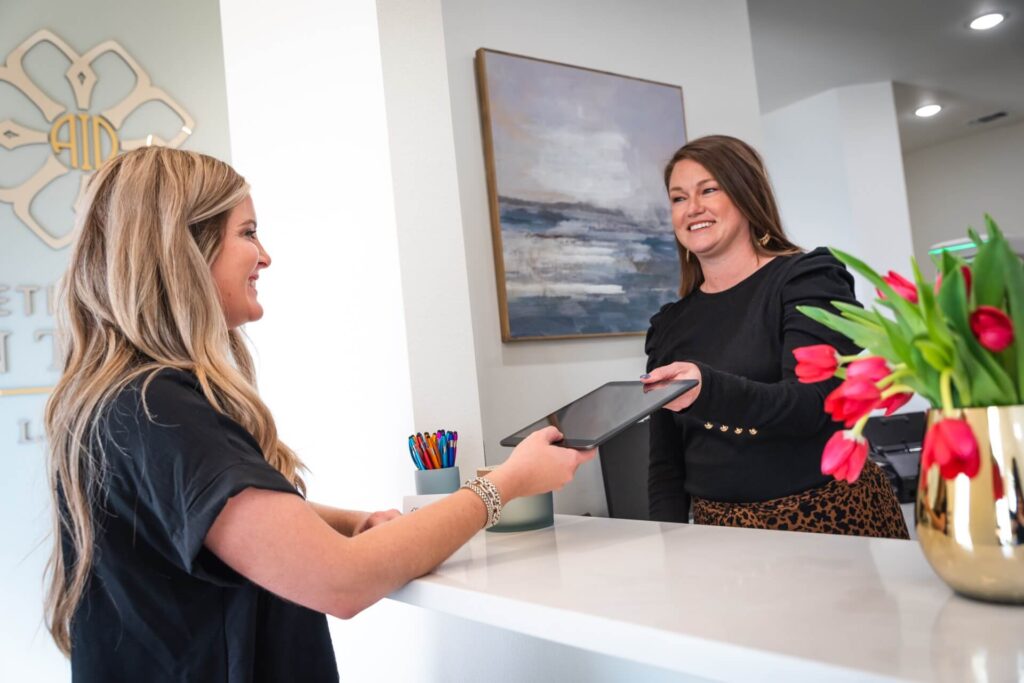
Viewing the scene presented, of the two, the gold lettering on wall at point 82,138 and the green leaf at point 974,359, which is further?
the gold lettering on wall at point 82,138

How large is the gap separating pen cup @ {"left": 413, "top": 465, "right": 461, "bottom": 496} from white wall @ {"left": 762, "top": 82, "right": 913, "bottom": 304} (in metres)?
4.08

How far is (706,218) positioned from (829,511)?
60 cm

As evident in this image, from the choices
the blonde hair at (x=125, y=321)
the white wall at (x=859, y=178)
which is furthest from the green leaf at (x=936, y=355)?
the white wall at (x=859, y=178)

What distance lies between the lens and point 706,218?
168 centimetres

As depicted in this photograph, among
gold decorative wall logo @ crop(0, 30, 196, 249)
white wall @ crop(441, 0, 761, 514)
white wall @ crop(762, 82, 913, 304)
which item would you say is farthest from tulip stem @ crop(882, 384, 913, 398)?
white wall @ crop(762, 82, 913, 304)

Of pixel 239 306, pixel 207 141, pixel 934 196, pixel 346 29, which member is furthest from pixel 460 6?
pixel 934 196

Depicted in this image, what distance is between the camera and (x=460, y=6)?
2.38 m

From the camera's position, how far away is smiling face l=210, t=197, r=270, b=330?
112 cm

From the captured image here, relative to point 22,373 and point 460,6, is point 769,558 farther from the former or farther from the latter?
point 22,373

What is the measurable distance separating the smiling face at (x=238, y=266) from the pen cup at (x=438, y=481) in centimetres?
51

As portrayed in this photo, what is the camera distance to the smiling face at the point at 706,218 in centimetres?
167

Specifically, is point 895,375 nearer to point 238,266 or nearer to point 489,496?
point 489,496

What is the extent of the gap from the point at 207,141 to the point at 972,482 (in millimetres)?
2965

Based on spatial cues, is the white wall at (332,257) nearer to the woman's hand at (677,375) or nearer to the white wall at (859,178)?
the woman's hand at (677,375)
